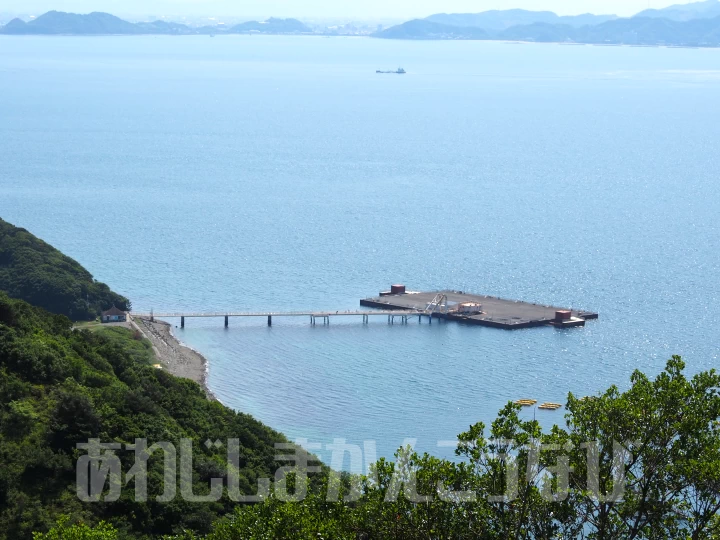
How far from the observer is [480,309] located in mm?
56281

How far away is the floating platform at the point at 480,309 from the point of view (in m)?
54.2

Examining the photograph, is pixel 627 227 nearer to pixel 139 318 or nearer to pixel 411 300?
pixel 411 300

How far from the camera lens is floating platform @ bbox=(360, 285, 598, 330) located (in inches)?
2132

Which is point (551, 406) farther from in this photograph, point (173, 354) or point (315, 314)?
point (315, 314)

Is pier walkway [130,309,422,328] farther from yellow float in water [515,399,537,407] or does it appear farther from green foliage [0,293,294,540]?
green foliage [0,293,294,540]

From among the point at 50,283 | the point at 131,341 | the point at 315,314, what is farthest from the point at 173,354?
the point at 315,314

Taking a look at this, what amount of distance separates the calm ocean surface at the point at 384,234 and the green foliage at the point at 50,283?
3.35 m

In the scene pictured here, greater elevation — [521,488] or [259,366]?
[521,488]

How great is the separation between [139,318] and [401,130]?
8590 cm

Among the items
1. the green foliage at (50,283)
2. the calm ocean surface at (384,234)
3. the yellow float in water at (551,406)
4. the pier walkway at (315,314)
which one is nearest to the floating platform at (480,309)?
the pier walkway at (315,314)

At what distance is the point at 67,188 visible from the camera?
91.6 metres

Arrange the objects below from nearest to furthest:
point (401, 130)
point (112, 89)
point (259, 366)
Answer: point (259, 366)
point (401, 130)
point (112, 89)

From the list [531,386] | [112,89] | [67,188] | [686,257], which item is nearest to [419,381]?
[531,386]

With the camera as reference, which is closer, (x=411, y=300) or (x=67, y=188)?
(x=411, y=300)
